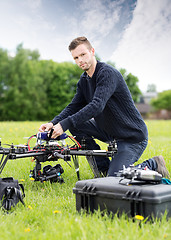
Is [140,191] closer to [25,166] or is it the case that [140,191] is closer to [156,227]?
[156,227]

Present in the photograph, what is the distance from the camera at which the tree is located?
94.8 metres

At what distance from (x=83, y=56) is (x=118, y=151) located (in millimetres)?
1299

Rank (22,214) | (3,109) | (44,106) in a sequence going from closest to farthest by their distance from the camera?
(22,214), (3,109), (44,106)

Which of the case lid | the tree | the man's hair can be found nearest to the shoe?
the case lid

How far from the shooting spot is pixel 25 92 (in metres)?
44.4

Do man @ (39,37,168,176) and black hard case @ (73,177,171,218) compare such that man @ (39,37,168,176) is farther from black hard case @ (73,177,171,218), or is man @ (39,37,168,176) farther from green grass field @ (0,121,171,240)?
black hard case @ (73,177,171,218)

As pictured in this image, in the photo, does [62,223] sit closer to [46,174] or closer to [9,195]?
[9,195]

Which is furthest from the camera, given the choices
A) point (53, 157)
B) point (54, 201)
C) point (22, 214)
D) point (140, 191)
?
point (53, 157)

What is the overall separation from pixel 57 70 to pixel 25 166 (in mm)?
42144

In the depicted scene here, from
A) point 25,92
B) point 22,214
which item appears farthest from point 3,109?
point 22,214

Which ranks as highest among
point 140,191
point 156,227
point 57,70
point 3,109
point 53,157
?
point 57,70

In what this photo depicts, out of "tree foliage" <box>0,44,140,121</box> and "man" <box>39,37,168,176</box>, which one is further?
"tree foliage" <box>0,44,140,121</box>

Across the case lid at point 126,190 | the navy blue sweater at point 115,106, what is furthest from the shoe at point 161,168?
the case lid at point 126,190

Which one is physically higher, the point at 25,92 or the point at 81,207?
the point at 25,92
